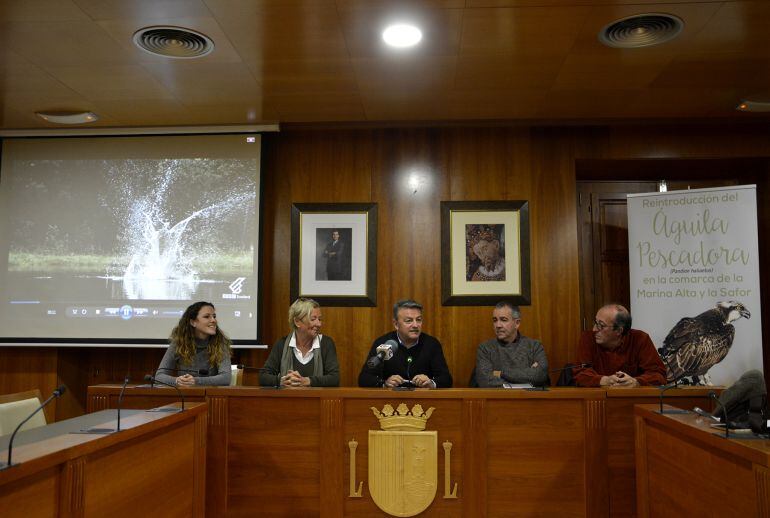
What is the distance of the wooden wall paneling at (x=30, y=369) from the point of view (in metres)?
5.15

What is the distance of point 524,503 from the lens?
322cm

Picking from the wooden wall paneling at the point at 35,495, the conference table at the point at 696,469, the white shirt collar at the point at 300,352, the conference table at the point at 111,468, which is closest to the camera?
the wooden wall paneling at the point at 35,495

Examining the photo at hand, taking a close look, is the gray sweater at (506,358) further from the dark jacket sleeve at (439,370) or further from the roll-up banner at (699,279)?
the roll-up banner at (699,279)

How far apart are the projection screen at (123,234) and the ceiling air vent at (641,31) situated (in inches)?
110

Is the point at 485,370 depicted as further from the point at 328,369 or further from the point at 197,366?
the point at 197,366

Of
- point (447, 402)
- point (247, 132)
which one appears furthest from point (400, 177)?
point (447, 402)

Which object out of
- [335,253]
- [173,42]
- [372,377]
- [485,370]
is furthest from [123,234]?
[485,370]

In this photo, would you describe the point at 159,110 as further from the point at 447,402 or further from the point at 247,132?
the point at 447,402

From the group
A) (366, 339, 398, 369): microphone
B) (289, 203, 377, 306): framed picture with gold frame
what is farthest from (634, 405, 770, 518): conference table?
(289, 203, 377, 306): framed picture with gold frame

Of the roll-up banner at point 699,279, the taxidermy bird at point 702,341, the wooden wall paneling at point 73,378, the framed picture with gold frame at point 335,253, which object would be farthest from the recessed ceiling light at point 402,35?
the wooden wall paneling at point 73,378

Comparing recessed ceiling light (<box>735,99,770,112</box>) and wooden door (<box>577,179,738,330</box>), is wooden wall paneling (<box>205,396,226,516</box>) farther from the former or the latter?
recessed ceiling light (<box>735,99,770,112</box>)

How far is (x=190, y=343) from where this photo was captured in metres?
3.92

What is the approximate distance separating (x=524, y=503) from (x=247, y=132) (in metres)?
3.48

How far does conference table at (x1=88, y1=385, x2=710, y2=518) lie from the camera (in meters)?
3.22
